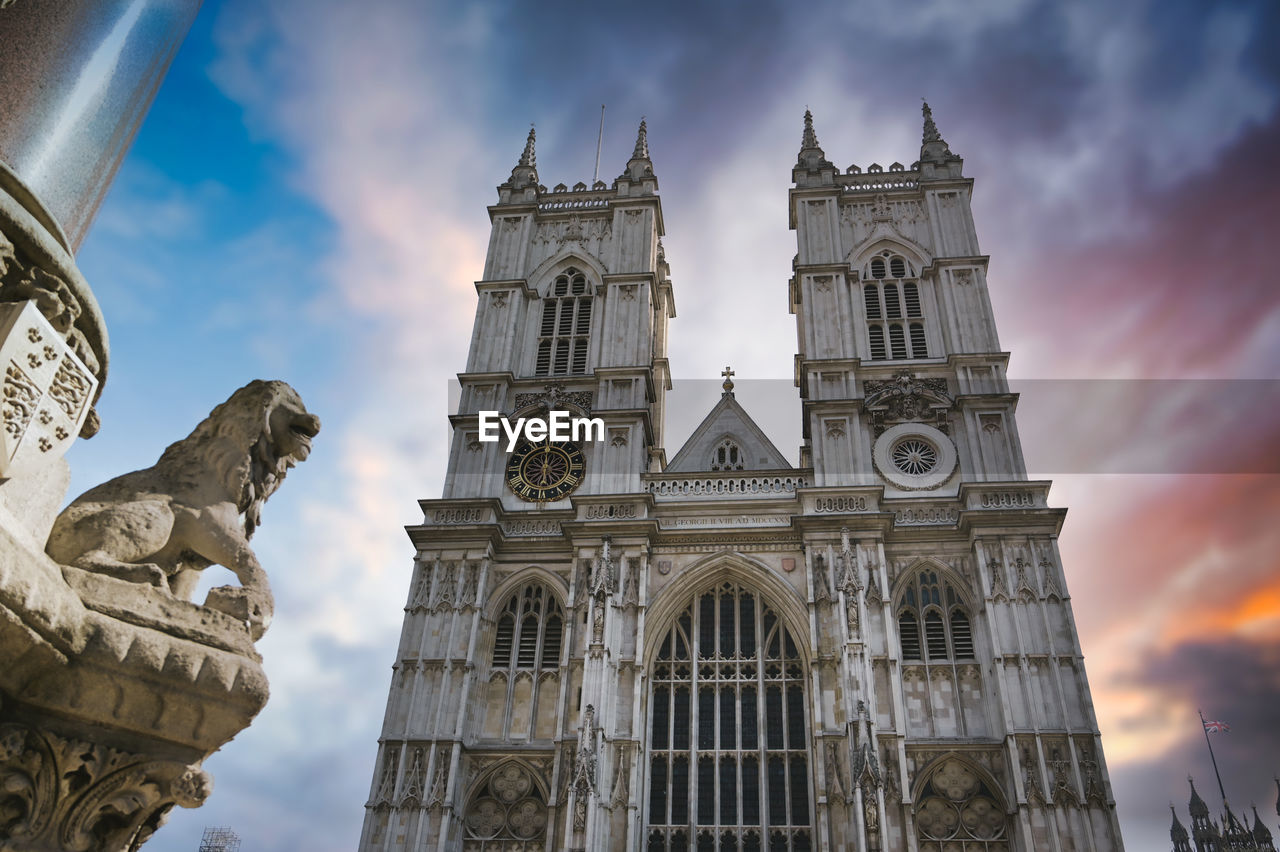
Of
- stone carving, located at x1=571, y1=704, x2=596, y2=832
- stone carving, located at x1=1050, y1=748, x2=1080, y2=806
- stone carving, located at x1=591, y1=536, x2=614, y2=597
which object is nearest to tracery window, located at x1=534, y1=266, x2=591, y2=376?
stone carving, located at x1=591, y1=536, x2=614, y2=597

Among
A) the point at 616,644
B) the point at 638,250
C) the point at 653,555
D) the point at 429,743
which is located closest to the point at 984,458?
the point at 653,555

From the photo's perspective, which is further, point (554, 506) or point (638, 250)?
point (638, 250)

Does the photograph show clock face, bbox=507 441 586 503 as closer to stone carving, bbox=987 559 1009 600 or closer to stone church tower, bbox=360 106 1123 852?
stone church tower, bbox=360 106 1123 852

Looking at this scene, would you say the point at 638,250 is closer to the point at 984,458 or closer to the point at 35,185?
the point at 984,458

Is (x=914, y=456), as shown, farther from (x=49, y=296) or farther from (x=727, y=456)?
(x=49, y=296)

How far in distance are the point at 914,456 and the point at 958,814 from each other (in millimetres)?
8801

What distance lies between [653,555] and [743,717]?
173 inches

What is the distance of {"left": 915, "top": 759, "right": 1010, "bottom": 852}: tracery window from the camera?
19.3m

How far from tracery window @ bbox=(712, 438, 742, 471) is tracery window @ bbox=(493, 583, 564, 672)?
6.36 metres

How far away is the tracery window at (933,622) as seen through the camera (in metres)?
21.7

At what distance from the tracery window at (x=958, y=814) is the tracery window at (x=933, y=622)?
8.19ft

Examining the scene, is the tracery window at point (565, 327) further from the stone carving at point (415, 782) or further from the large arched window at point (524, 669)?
the stone carving at point (415, 782)

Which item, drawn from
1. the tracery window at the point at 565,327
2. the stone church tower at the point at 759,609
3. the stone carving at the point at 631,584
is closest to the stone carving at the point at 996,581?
the stone church tower at the point at 759,609

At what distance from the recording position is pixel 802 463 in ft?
96.6
